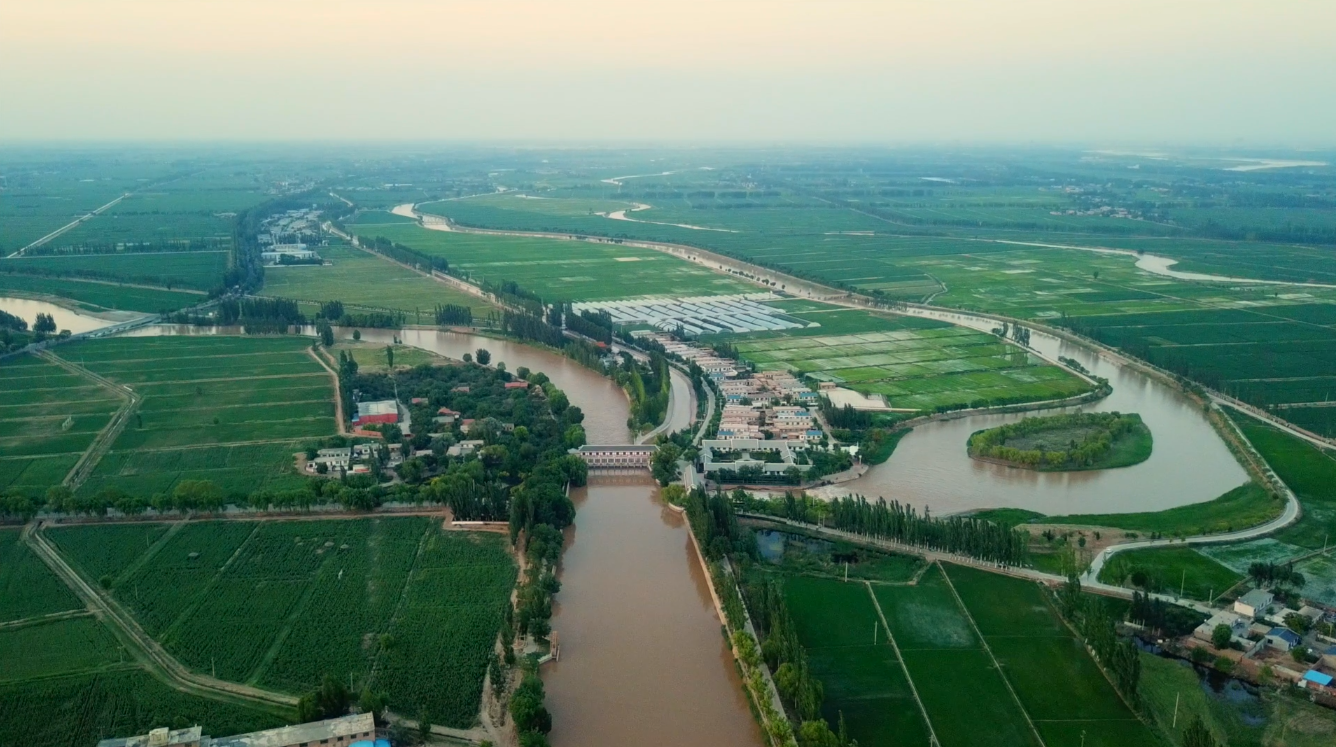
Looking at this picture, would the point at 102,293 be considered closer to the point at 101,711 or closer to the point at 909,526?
the point at 101,711

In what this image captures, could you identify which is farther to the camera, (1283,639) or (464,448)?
(464,448)

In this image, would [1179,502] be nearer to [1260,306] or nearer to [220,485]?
[220,485]

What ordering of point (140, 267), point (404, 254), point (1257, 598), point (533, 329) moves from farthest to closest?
1. point (404, 254)
2. point (140, 267)
3. point (533, 329)
4. point (1257, 598)

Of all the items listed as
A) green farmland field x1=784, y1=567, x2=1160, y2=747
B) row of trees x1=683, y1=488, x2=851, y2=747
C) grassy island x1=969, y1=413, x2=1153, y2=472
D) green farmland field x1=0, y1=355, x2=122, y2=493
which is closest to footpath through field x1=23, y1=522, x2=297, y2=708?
green farmland field x1=0, y1=355, x2=122, y2=493

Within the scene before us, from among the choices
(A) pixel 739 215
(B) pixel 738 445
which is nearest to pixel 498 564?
(B) pixel 738 445

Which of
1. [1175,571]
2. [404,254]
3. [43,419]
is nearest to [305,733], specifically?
[1175,571]

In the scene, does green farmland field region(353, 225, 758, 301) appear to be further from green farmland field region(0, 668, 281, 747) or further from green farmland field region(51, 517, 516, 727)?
green farmland field region(0, 668, 281, 747)

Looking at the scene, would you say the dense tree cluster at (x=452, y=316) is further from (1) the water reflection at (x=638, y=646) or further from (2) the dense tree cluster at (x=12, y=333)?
(1) the water reflection at (x=638, y=646)
